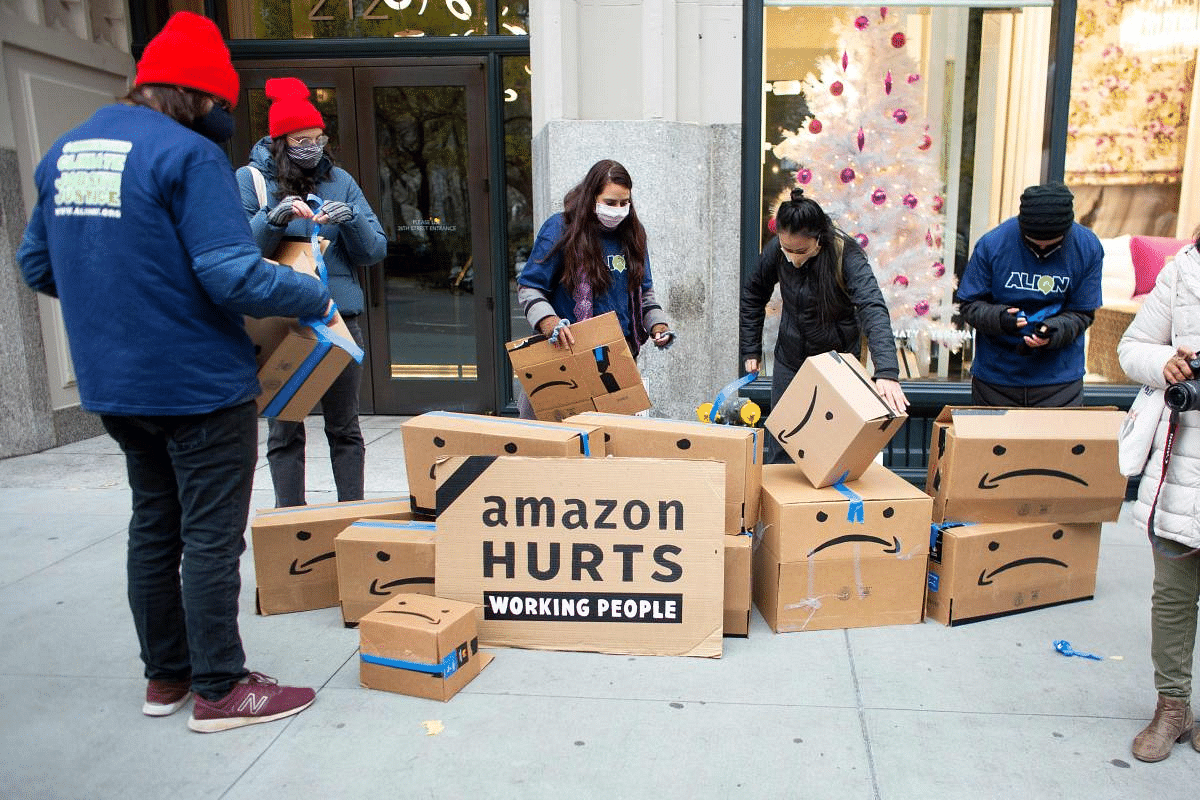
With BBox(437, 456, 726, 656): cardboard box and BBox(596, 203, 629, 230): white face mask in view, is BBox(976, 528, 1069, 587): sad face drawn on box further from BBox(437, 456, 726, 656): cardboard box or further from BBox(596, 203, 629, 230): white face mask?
BBox(596, 203, 629, 230): white face mask

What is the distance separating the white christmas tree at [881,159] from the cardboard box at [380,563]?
354 cm

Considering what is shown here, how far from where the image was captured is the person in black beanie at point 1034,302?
12.7 feet

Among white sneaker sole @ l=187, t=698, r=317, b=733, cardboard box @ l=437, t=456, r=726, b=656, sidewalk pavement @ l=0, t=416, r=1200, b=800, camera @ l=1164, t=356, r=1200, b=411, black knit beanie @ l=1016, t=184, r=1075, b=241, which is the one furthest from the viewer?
black knit beanie @ l=1016, t=184, r=1075, b=241

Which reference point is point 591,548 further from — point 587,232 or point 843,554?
point 587,232

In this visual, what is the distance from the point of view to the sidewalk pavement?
251cm

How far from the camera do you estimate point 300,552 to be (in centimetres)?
360

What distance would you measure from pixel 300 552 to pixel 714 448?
1.71m

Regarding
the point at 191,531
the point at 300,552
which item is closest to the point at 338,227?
the point at 300,552

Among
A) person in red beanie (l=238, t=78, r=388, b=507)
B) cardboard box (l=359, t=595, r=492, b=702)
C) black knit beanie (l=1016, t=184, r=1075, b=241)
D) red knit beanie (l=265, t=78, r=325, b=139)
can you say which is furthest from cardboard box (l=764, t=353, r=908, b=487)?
red knit beanie (l=265, t=78, r=325, b=139)

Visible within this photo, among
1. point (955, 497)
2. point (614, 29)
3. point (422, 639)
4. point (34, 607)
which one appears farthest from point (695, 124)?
point (34, 607)

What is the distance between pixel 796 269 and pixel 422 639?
2.31 metres

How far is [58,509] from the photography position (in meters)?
4.98

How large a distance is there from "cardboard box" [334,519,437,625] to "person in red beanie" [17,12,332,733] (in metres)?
0.66

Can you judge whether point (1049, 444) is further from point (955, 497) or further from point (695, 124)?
point (695, 124)
